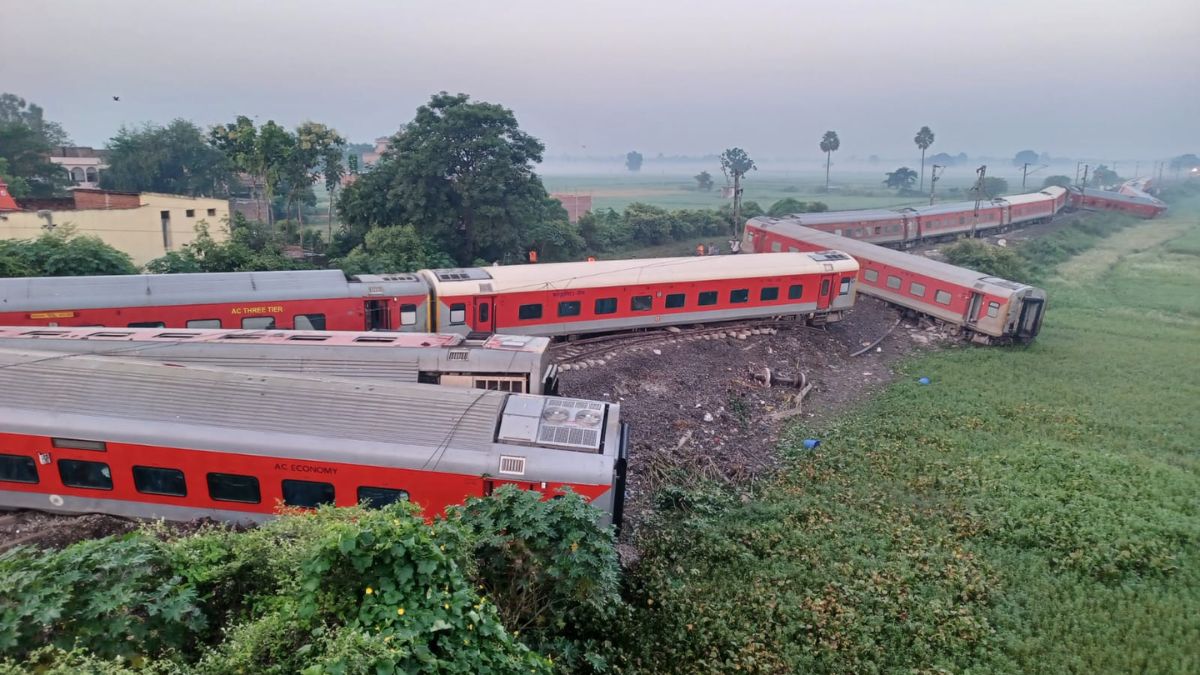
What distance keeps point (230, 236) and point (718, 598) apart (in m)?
30.1

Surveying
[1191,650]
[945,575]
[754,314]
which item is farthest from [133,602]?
[754,314]

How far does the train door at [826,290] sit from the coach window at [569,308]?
10.0 meters

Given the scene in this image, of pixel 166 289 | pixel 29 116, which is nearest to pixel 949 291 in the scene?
pixel 166 289

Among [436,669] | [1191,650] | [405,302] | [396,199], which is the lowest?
[1191,650]

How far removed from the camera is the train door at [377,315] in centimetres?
1930

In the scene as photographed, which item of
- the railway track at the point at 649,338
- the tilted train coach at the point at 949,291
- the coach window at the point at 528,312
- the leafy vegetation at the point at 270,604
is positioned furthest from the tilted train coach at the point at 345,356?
the tilted train coach at the point at 949,291

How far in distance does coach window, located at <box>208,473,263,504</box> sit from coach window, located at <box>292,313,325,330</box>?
28.4 feet

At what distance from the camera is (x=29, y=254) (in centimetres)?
2356

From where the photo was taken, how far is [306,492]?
10.4m

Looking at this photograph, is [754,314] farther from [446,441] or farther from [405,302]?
[446,441]

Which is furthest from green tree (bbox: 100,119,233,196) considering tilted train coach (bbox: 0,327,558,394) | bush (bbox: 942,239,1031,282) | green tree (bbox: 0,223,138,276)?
bush (bbox: 942,239,1031,282)

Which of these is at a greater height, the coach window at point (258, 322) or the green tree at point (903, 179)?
the green tree at point (903, 179)

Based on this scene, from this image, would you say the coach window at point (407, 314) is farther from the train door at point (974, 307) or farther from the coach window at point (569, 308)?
the train door at point (974, 307)

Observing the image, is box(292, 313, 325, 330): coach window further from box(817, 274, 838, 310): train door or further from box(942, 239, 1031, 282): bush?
box(942, 239, 1031, 282): bush
